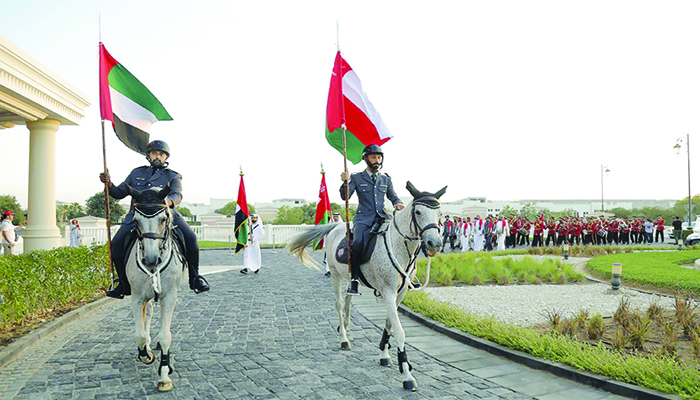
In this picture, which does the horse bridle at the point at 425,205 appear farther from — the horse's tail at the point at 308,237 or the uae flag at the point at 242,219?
the uae flag at the point at 242,219

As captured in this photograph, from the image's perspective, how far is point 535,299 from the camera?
1048cm

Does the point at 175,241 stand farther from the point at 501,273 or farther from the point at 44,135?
the point at 44,135

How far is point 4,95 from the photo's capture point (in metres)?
11.7

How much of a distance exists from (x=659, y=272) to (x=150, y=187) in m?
14.0

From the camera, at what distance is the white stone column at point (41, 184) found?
14078mm

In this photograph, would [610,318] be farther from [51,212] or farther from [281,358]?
[51,212]

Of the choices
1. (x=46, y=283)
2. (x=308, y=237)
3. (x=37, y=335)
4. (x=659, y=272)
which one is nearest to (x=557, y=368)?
(x=308, y=237)

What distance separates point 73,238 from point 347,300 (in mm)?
20630

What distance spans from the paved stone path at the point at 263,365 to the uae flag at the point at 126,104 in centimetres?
326

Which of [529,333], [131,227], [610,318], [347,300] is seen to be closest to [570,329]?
[529,333]

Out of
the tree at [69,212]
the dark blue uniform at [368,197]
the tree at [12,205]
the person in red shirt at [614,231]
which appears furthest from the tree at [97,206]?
the dark blue uniform at [368,197]

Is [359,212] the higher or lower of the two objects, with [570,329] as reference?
higher

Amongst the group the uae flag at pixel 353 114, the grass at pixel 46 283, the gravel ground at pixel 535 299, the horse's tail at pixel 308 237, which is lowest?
the gravel ground at pixel 535 299

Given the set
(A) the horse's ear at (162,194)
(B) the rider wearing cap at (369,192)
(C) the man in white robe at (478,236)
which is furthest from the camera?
Answer: (C) the man in white robe at (478,236)
